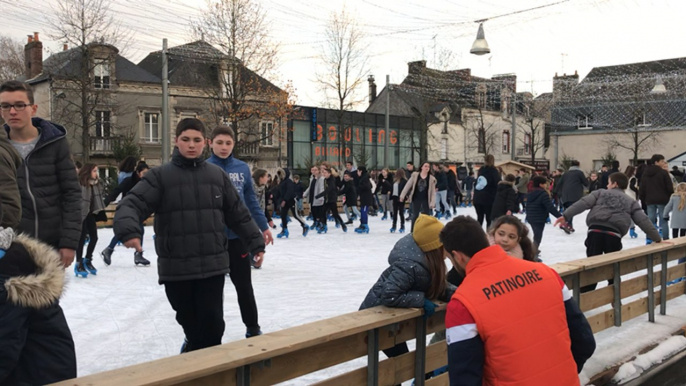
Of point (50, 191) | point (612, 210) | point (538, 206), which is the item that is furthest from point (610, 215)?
point (50, 191)

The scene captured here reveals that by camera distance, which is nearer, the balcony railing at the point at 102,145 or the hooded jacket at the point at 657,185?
the hooded jacket at the point at 657,185

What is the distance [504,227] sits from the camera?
4871 millimetres

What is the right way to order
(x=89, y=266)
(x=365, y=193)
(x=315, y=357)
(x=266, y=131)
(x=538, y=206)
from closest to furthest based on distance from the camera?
(x=315, y=357) → (x=89, y=266) → (x=538, y=206) → (x=365, y=193) → (x=266, y=131)

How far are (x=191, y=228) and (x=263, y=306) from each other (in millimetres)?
3103

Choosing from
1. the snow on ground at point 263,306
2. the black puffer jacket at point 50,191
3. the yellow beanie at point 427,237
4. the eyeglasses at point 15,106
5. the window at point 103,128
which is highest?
the window at point 103,128

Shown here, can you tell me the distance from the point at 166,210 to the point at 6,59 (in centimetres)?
5634

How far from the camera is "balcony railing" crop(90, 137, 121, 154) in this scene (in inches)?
1307

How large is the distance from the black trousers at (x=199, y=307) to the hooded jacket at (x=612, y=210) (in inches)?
170

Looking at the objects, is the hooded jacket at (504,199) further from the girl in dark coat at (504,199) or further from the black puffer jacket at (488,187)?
the black puffer jacket at (488,187)

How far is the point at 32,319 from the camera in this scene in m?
2.07

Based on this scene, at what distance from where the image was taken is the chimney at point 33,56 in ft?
117

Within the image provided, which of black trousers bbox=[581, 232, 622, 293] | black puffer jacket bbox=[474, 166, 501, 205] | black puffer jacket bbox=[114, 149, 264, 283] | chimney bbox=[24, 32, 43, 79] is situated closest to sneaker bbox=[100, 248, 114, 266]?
black puffer jacket bbox=[474, 166, 501, 205]

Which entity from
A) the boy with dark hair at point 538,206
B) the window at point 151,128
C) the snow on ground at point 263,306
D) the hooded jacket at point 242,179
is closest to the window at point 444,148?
the window at point 151,128

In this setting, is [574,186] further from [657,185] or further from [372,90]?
[372,90]
